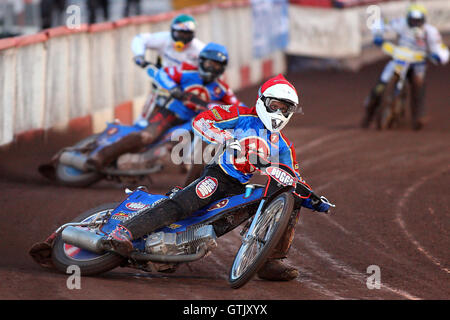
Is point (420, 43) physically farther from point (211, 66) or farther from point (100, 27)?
point (211, 66)

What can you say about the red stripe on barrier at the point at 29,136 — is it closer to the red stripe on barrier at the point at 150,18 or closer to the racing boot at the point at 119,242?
the red stripe on barrier at the point at 150,18

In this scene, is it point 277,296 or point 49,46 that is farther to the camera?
point 49,46

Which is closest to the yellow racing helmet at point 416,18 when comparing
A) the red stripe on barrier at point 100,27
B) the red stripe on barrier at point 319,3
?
the red stripe on barrier at point 100,27

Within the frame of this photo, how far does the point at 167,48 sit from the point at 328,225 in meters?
4.84

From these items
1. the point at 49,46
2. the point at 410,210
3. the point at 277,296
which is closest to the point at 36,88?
the point at 49,46

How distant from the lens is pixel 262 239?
729 cm

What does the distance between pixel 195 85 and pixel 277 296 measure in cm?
532

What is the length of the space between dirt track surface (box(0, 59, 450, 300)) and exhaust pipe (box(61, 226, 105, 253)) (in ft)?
0.98

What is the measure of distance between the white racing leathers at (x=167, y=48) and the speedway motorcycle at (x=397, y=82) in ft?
15.1

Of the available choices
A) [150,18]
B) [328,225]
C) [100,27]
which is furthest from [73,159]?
[150,18]

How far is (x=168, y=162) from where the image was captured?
12008mm

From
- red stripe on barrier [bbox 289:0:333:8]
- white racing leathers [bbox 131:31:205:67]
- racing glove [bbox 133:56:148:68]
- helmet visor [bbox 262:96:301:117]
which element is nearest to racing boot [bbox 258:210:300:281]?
helmet visor [bbox 262:96:301:117]

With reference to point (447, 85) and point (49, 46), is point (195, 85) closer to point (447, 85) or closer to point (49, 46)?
point (49, 46)

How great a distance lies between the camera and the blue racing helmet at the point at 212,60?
1146 cm
